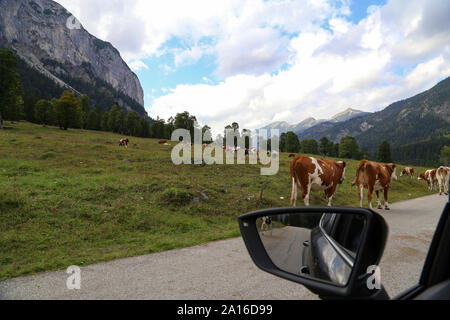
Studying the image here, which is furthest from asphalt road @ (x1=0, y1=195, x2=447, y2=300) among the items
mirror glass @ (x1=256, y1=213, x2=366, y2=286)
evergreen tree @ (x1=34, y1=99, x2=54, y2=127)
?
evergreen tree @ (x1=34, y1=99, x2=54, y2=127)

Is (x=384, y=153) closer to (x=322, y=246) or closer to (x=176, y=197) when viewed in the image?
(x=176, y=197)

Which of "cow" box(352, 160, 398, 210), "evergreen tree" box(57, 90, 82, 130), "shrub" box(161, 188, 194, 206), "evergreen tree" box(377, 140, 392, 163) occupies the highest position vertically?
"evergreen tree" box(57, 90, 82, 130)

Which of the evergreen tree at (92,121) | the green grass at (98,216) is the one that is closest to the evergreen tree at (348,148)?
the green grass at (98,216)

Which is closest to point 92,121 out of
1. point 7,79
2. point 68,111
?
point 68,111

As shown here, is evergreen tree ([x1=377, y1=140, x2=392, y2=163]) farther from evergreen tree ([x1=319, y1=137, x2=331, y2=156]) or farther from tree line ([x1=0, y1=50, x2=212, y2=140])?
tree line ([x1=0, y1=50, x2=212, y2=140])

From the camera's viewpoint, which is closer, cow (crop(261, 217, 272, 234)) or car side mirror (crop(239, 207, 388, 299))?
car side mirror (crop(239, 207, 388, 299))

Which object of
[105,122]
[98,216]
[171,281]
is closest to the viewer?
[171,281]

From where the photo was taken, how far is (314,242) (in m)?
1.79

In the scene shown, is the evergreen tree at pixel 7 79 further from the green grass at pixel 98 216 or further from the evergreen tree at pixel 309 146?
the evergreen tree at pixel 309 146

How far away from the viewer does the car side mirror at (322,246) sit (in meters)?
1.26

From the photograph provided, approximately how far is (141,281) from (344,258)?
3.85 m

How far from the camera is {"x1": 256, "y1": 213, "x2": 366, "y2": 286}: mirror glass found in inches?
56.4

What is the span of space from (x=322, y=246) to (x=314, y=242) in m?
0.06

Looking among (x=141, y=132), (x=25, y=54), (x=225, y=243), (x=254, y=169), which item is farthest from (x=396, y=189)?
(x=25, y=54)
